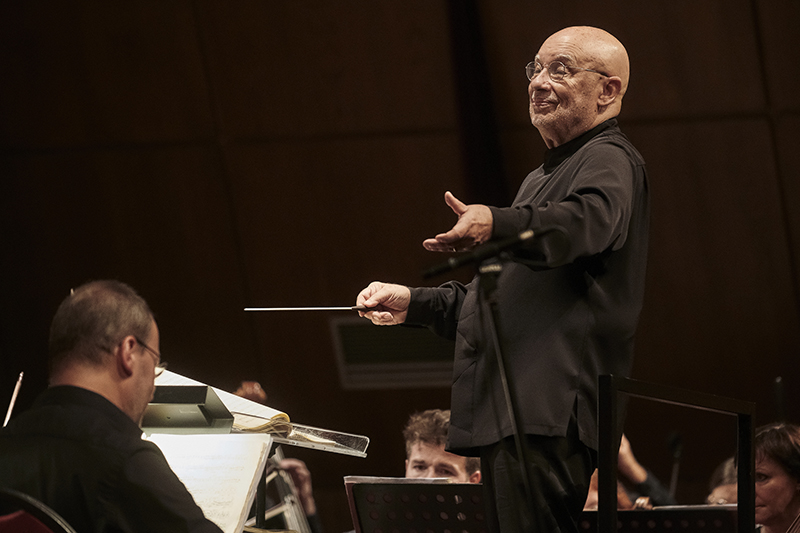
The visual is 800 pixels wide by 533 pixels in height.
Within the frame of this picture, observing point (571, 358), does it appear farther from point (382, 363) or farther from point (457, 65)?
point (382, 363)

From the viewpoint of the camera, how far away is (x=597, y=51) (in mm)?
2076

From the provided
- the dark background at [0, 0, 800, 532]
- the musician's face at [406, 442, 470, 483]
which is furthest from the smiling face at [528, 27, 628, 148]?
the dark background at [0, 0, 800, 532]

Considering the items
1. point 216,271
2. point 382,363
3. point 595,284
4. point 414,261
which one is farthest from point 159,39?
point 595,284

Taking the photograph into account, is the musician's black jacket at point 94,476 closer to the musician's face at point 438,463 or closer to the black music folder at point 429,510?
the black music folder at point 429,510

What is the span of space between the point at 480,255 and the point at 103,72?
4.27 metres

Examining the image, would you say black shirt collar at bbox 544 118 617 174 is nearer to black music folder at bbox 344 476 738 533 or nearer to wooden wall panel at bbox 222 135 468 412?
black music folder at bbox 344 476 738 533

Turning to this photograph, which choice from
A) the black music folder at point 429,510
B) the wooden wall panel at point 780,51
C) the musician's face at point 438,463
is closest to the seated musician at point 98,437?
the black music folder at point 429,510

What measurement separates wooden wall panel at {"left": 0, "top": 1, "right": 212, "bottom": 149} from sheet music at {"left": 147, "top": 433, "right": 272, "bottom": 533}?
11.4ft

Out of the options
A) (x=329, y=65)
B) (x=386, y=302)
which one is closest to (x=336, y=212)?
(x=329, y=65)

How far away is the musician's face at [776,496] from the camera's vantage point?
2.84m

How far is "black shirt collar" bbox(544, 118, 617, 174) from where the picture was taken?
204 centimetres

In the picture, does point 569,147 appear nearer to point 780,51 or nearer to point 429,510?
point 429,510

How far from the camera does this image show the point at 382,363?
5.83 m

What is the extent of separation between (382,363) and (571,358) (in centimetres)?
404
